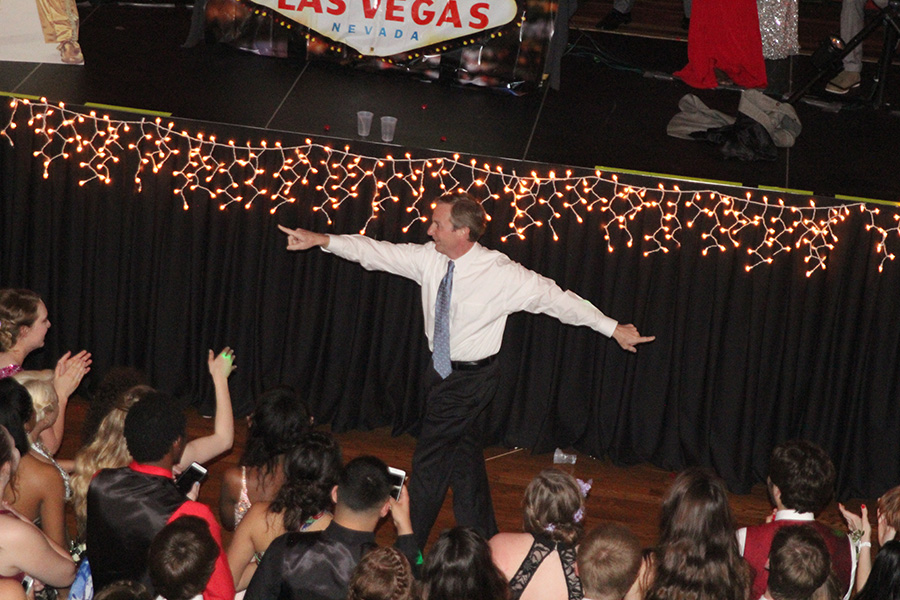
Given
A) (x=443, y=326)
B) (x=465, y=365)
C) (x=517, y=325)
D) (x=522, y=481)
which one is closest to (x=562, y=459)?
(x=522, y=481)

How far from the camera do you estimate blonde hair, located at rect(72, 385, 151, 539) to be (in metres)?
3.32

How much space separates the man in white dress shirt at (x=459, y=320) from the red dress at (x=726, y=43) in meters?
2.07

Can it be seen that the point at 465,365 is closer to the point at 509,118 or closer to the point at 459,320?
the point at 459,320

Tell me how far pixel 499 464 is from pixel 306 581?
108 inches

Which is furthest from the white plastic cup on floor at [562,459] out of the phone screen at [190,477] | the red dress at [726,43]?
the phone screen at [190,477]

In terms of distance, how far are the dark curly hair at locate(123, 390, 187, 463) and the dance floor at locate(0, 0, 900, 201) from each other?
239 cm

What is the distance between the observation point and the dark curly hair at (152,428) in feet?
9.92

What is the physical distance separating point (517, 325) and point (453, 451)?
1043mm

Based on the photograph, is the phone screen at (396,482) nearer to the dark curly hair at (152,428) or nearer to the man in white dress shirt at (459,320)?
the dark curly hair at (152,428)

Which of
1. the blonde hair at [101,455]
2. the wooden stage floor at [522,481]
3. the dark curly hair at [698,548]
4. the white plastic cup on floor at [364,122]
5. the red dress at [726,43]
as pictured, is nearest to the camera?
the dark curly hair at [698,548]

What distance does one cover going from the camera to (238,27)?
589 centimetres

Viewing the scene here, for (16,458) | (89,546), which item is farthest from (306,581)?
(16,458)

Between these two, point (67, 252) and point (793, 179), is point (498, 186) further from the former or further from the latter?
point (67, 252)

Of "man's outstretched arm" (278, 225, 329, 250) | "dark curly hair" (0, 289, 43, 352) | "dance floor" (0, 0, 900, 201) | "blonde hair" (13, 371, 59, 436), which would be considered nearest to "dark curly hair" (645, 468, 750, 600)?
"man's outstretched arm" (278, 225, 329, 250)
